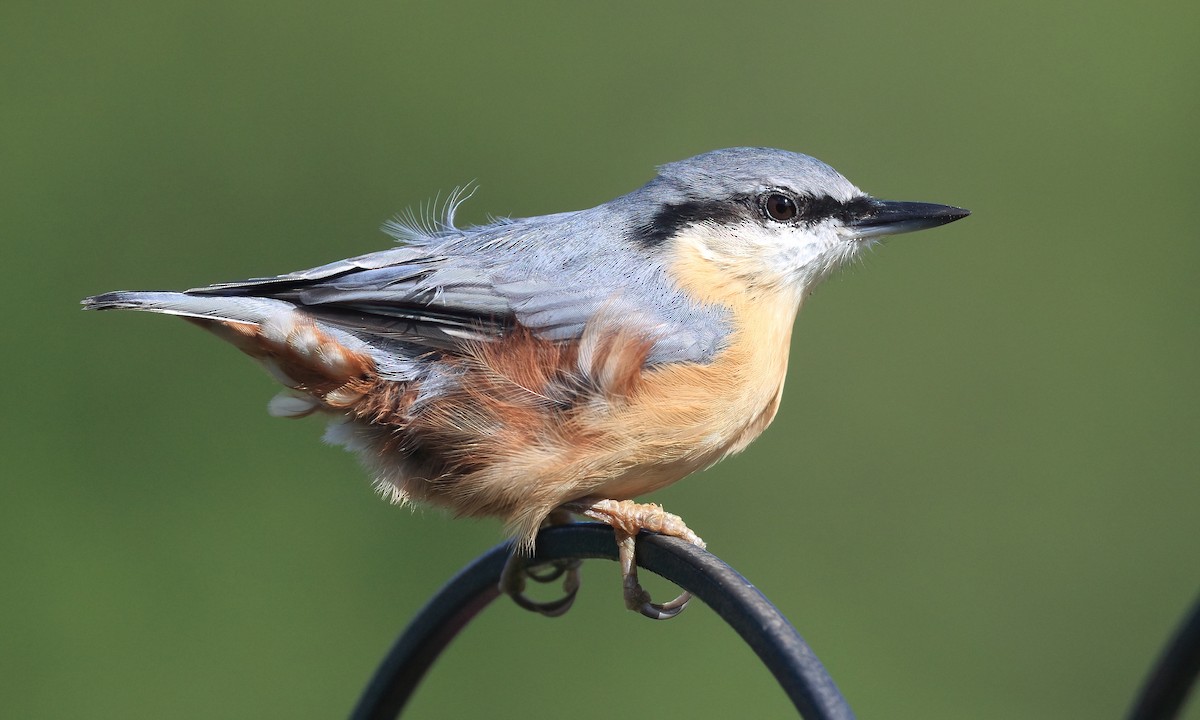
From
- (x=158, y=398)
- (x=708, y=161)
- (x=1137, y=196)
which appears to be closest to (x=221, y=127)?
(x=158, y=398)

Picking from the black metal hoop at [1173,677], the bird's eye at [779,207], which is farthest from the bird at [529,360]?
the black metal hoop at [1173,677]

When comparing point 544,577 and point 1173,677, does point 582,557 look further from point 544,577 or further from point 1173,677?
point 1173,677

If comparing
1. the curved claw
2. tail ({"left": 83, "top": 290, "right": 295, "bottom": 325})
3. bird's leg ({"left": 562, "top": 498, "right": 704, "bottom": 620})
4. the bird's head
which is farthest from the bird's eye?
tail ({"left": 83, "top": 290, "right": 295, "bottom": 325})

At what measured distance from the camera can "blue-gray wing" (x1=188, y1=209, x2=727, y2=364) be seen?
270 cm

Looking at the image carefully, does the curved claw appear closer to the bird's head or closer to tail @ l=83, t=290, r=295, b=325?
the bird's head

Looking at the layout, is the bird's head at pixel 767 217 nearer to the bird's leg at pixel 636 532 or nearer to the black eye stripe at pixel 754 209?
the black eye stripe at pixel 754 209

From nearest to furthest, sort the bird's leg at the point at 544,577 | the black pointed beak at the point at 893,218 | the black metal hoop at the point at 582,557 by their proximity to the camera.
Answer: the black metal hoop at the point at 582,557 → the bird's leg at the point at 544,577 → the black pointed beak at the point at 893,218

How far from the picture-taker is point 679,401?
2643 mm

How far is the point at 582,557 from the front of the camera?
252cm

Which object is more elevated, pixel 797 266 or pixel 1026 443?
pixel 797 266

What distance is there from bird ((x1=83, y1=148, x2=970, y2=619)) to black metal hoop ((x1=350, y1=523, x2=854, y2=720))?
6cm

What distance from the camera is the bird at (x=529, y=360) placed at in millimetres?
2621

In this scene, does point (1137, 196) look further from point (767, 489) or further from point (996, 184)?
point (767, 489)

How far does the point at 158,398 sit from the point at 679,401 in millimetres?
2663
